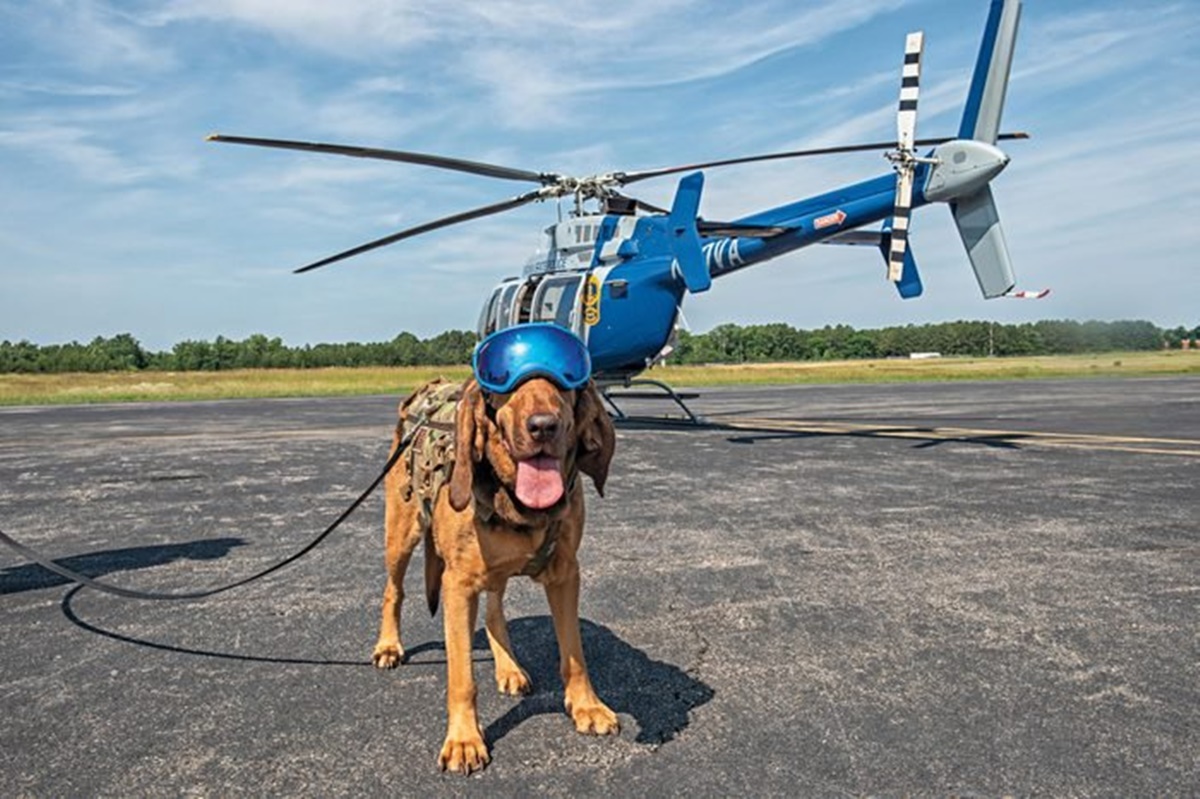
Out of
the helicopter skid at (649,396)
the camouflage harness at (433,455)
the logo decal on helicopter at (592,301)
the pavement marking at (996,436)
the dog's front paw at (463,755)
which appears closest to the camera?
the dog's front paw at (463,755)

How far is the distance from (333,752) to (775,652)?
7.99ft

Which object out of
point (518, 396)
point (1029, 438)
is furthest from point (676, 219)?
point (518, 396)

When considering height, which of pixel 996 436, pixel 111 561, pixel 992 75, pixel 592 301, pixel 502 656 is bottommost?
pixel 996 436

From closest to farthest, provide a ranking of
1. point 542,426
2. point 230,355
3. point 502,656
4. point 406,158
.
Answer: point 542,426
point 502,656
point 406,158
point 230,355

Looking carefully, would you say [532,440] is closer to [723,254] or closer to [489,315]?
[723,254]

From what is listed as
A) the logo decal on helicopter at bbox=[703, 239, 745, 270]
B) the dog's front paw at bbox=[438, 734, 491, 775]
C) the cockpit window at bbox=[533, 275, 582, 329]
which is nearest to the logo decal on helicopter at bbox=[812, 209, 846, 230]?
the logo decal on helicopter at bbox=[703, 239, 745, 270]

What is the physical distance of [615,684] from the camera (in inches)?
170

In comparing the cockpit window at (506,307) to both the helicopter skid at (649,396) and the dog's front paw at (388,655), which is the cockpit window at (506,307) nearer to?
the helicopter skid at (649,396)

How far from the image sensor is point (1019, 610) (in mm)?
5492

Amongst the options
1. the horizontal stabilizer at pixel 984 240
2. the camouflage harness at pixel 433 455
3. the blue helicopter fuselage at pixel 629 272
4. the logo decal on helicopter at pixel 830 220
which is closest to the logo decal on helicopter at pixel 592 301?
the blue helicopter fuselage at pixel 629 272

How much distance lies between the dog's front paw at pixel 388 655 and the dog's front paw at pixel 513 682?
69 centimetres

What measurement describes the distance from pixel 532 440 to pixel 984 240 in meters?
14.3

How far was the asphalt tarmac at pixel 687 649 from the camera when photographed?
343cm

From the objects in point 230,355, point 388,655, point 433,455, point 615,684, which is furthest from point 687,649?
point 230,355
